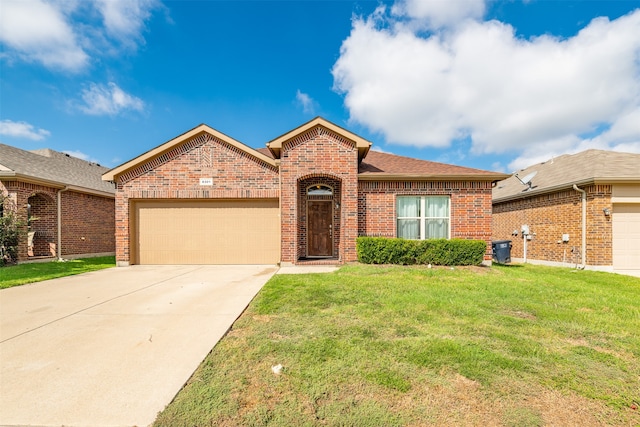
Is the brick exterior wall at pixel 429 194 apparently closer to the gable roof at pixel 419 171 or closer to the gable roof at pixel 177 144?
the gable roof at pixel 419 171

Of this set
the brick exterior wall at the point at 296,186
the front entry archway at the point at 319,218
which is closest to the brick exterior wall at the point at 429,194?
the brick exterior wall at the point at 296,186

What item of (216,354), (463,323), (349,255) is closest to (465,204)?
(349,255)

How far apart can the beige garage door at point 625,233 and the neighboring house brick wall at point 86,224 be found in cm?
2075

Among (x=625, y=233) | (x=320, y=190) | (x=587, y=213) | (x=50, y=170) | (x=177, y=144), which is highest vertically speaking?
(x=177, y=144)

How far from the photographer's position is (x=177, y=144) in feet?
32.1

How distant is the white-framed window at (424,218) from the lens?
960 cm

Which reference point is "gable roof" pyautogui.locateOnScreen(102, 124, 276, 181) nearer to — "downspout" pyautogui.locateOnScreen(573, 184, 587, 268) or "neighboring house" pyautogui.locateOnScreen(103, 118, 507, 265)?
"neighboring house" pyautogui.locateOnScreen(103, 118, 507, 265)

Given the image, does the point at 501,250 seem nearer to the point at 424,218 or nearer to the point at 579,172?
the point at 579,172

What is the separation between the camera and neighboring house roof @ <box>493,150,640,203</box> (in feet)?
30.7

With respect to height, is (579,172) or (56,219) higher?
(579,172)

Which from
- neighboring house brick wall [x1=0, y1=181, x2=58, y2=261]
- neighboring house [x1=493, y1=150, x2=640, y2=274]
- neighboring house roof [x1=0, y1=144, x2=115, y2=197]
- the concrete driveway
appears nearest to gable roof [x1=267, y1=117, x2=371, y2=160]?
the concrete driveway

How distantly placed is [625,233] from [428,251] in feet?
23.1

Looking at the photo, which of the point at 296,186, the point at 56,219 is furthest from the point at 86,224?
the point at 296,186

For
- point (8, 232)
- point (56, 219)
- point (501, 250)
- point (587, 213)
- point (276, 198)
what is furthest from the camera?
point (56, 219)
